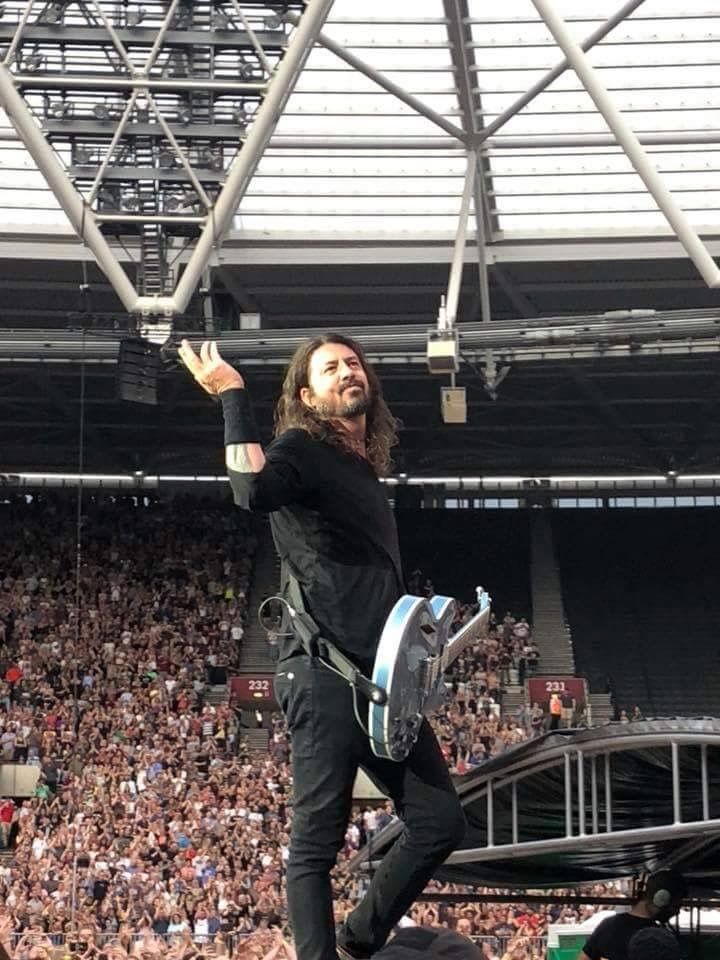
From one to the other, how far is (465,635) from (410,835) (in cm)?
54

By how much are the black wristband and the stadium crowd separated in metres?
5.02

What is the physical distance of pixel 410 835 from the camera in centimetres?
362

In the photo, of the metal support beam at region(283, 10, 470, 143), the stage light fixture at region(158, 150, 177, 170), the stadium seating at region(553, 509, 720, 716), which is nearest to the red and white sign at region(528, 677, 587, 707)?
the stadium seating at region(553, 509, 720, 716)

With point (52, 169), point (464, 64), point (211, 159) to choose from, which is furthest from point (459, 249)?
point (52, 169)

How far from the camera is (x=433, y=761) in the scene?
143 inches

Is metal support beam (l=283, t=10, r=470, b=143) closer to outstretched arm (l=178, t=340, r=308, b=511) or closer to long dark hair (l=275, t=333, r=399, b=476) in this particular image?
long dark hair (l=275, t=333, r=399, b=476)

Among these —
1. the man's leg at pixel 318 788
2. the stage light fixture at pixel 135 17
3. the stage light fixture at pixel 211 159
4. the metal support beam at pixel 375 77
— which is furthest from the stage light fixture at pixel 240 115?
the man's leg at pixel 318 788

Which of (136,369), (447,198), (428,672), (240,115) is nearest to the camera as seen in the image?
(428,672)

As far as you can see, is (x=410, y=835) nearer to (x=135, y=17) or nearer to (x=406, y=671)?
(x=406, y=671)

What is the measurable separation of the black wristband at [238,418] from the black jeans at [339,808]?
518 millimetres

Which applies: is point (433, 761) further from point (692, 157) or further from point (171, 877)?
point (692, 157)

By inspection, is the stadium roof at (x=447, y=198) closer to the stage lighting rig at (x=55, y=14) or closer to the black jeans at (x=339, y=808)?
the stage lighting rig at (x=55, y=14)

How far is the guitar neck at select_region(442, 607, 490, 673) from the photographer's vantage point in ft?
12.4

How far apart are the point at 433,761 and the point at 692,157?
815 inches
